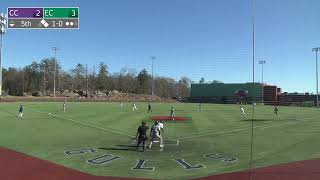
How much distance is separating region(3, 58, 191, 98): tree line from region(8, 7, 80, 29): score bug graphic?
316 ft

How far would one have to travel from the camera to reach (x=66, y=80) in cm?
13575

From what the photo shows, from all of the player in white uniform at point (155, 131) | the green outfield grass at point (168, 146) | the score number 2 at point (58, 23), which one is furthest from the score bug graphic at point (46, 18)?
the player in white uniform at point (155, 131)

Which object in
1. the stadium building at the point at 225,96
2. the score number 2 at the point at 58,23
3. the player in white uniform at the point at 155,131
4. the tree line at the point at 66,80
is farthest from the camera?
the tree line at the point at 66,80

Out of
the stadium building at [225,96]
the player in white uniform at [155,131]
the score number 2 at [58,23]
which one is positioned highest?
the score number 2 at [58,23]

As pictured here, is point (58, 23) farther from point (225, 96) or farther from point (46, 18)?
point (225, 96)

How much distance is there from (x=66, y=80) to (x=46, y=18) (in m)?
116

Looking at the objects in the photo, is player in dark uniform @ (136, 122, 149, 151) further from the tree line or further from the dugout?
the tree line

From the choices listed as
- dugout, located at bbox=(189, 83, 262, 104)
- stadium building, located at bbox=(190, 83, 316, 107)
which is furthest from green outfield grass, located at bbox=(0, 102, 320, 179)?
dugout, located at bbox=(189, 83, 262, 104)

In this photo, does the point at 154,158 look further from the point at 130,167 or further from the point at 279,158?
the point at 279,158

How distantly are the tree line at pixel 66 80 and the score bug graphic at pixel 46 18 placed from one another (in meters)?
96.4

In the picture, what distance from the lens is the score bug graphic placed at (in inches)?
840

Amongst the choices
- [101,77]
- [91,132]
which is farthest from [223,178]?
[101,77]

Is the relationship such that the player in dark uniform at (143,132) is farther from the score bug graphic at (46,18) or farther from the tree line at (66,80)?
the tree line at (66,80)

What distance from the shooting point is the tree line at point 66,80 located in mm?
122250
